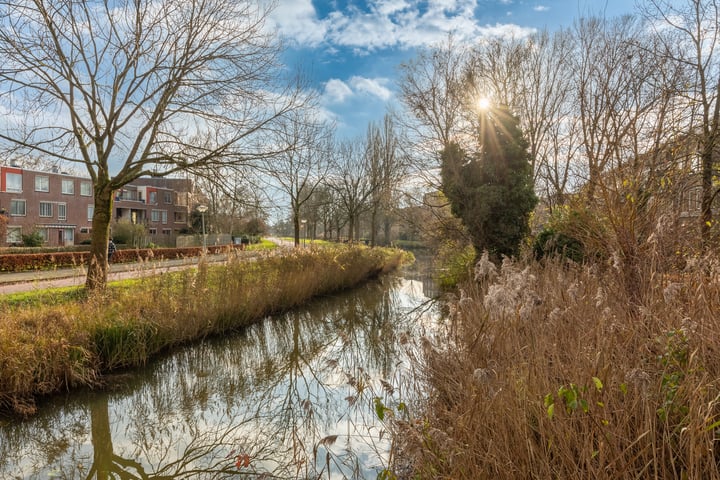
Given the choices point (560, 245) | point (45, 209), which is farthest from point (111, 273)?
point (45, 209)

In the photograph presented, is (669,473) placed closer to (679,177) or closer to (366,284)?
(679,177)

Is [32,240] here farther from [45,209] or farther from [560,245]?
[560,245]

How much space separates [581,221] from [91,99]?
32.5 feet

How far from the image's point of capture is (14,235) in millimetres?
31688

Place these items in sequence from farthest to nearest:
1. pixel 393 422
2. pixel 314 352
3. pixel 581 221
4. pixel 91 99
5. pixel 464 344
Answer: pixel 91 99
pixel 314 352
pixel 581 221
pixel 464 344
pixel 393 422

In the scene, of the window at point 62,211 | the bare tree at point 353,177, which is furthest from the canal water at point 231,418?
the window at point 62,211

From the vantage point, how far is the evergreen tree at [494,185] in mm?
13289

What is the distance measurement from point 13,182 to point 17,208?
2.13m

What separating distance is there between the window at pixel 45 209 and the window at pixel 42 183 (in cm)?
123

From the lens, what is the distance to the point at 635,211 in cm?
467

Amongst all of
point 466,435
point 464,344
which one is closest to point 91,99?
point 464,344

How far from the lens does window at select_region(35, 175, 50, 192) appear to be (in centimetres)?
3603

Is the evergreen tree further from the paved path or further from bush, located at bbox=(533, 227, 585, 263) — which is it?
the paved path

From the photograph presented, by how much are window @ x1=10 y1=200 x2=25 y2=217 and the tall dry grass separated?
42.0 m
